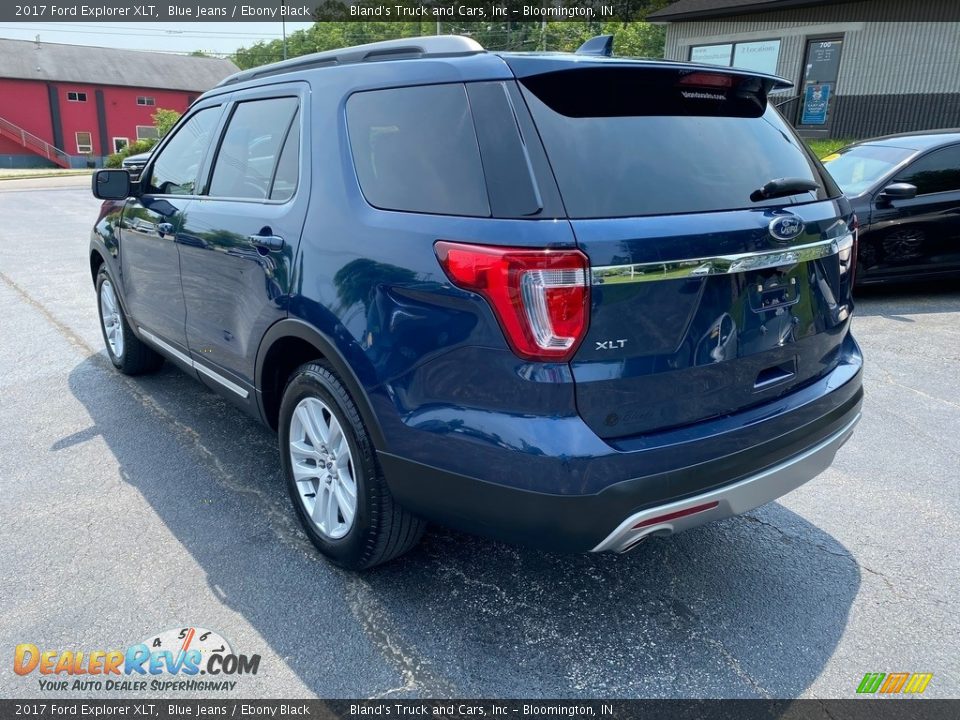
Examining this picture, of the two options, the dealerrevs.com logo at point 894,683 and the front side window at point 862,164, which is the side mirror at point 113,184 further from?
the front side window at point 862,164

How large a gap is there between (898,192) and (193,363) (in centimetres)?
640

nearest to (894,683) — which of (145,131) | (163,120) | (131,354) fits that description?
(131,354)

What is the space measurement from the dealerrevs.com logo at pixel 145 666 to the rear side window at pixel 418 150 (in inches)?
64.1

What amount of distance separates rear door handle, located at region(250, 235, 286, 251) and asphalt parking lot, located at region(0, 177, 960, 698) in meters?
1.23

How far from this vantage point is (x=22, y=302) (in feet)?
24.7

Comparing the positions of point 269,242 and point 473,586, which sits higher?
point 269,242

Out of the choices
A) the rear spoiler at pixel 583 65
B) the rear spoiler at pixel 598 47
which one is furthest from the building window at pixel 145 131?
the rear spoiler at pixel 583 65

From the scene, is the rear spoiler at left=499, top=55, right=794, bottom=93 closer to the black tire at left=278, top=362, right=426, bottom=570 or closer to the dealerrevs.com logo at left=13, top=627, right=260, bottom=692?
the black tire at left=278, top=362, right=426, bottom=570

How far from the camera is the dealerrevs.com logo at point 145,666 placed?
2.41 m

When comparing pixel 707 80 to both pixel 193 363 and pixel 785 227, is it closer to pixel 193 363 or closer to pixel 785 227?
pixel 785 227

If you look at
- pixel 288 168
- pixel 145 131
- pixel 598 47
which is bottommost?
pixel 145 131

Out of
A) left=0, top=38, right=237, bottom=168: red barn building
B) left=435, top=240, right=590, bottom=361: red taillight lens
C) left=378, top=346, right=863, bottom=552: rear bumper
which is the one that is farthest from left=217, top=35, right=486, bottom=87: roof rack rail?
left=0, top=38, right=237, bottom=168: red barn building

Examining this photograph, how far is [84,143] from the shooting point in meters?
51.2

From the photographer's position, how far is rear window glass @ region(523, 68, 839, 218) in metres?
2.26
